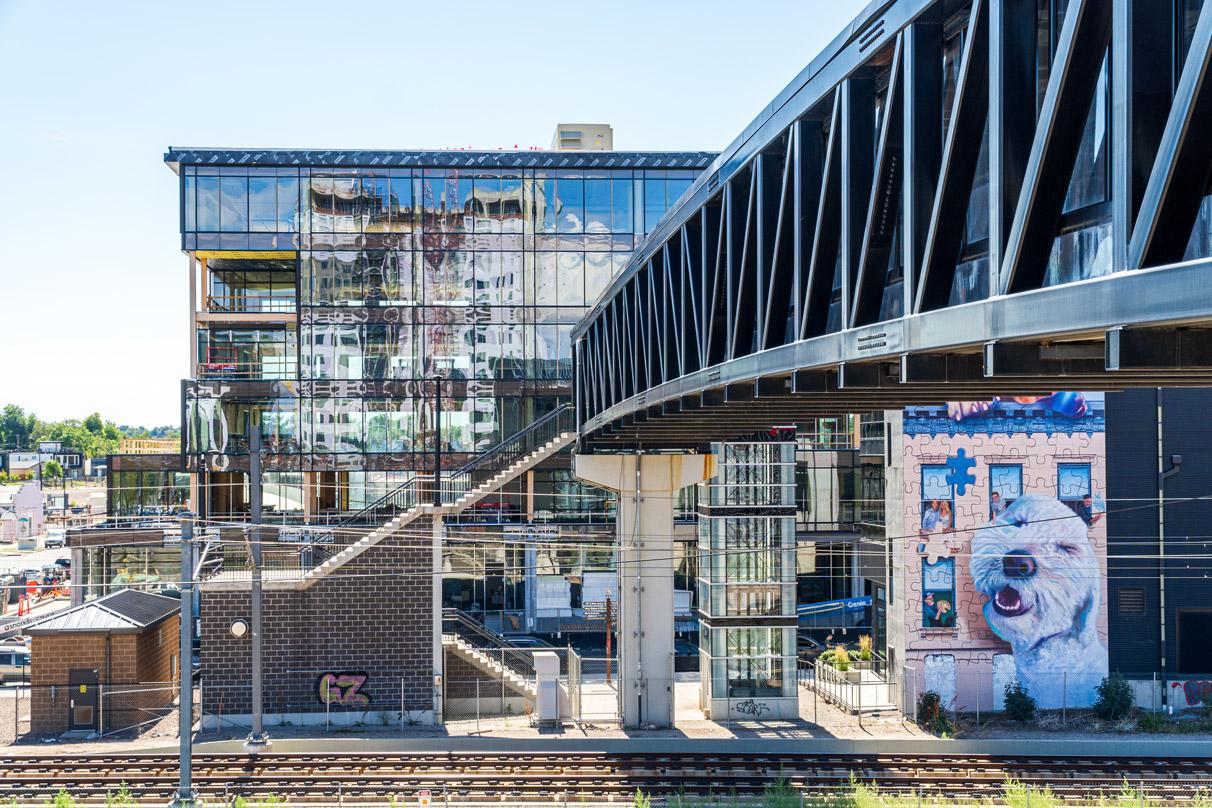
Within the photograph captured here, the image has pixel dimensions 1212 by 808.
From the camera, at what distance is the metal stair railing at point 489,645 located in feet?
110

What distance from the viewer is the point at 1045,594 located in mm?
32875

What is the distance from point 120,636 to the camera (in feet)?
101

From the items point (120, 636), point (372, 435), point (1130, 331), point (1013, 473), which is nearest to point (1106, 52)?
point (1130, 331)

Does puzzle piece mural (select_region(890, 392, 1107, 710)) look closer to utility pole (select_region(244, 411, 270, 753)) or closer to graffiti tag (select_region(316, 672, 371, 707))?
graffiti tag (select_region(316, 672, 371, 707))

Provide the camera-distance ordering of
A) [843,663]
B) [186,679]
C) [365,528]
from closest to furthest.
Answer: [186,679]
[365,528]
[843,663]

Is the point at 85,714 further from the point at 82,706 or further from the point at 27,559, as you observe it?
the point at 27,559

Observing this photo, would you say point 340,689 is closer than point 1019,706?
Yes

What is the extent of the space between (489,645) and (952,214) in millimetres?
27442

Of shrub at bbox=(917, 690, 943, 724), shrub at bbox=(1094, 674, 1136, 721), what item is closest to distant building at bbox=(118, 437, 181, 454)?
shrub at bbox=(917, 690, 943, 724)

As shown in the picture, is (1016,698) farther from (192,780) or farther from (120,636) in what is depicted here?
(120,636)

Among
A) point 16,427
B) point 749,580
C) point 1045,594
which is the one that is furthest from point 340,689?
point 16,427

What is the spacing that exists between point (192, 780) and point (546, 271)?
26046 millimetres

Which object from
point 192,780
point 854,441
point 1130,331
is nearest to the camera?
point 1130,331

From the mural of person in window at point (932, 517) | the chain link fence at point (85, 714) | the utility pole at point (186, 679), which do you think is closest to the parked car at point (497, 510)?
the chain link fence at point (85, 714)
